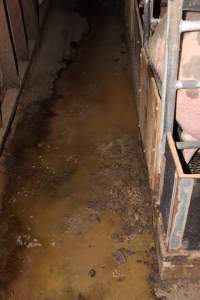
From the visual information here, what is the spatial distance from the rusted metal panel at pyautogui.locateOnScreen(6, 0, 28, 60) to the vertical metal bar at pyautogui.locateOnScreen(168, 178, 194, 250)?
3.41m

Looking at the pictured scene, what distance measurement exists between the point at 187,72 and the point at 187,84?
0.12 metres

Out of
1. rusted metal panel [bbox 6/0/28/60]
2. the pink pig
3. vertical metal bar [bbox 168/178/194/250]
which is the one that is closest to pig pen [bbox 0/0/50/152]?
rusted metal panel [bbox 6/0/28/60]

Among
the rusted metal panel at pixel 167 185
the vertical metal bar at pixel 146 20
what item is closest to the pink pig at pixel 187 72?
the rusted metal panel at pixel 167 185

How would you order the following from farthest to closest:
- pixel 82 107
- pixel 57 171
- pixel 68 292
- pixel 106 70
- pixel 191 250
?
pixel 106 70 < pixel 82 107 < pixel 57 171 < pixel 68 292 < pixel 191 250

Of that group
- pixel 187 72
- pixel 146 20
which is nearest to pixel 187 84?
pixel 187 72

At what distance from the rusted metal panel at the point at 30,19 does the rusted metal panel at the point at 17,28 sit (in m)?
0.65

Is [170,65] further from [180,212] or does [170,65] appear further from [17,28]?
[17,28]

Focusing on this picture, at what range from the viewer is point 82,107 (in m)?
4.45

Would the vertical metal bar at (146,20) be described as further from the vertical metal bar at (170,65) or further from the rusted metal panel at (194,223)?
the rusted metal panel at (194,223)

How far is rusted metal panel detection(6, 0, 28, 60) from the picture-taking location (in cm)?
450

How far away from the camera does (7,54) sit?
425cm

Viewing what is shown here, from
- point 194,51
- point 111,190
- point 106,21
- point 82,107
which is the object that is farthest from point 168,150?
point 106,21

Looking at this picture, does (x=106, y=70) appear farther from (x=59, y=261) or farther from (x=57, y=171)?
(x=59, y=261)

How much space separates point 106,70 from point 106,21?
1.90 metres
